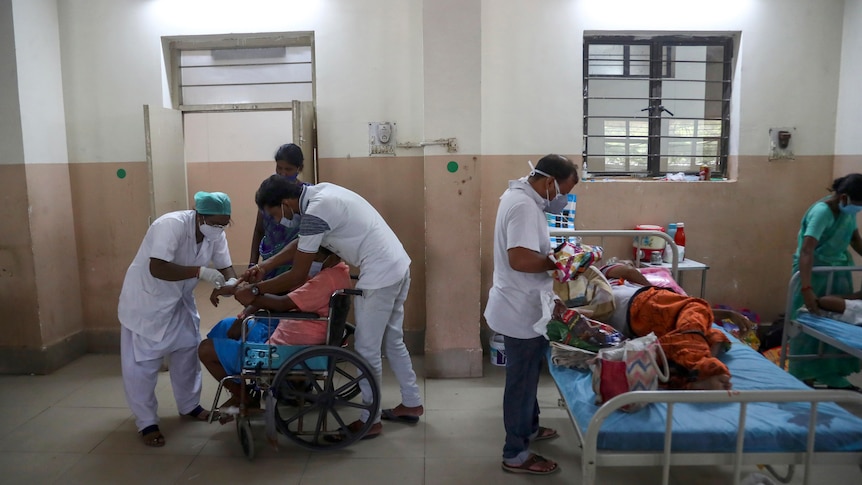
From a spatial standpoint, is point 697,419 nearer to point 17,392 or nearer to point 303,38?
point 303,38

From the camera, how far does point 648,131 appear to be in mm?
4441

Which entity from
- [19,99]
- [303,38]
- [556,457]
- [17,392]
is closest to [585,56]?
[303,38]

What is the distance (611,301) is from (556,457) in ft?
2.73

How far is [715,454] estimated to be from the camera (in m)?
1.88

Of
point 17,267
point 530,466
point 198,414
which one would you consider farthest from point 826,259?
point 17,267

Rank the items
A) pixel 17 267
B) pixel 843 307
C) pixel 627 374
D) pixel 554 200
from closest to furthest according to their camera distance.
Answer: pixel 627 374 → pixel 554 200 → pixel 843 307 → pixel 17 267

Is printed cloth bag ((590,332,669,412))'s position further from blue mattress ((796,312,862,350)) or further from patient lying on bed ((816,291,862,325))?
patient lying on bed ((816,291,862,325))

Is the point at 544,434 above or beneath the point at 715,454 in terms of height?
beneath

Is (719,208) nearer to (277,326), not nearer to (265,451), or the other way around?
(277,326)

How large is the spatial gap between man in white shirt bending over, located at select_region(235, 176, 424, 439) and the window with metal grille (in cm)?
224

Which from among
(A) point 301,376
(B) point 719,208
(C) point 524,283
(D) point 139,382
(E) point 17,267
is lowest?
(D) point 139,382

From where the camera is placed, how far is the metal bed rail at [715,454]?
174 cm

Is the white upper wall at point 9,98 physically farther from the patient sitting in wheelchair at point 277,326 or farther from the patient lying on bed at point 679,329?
the patient lying on bed at point 679,329

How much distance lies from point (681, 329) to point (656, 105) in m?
2.58
